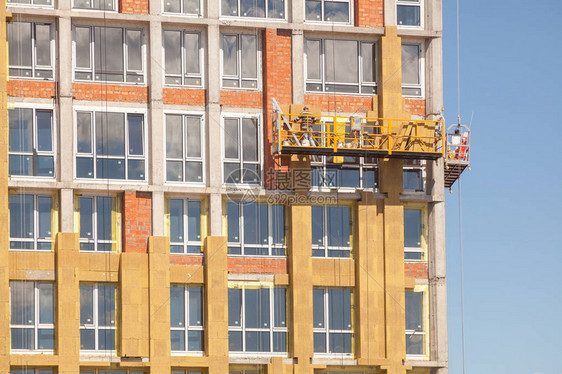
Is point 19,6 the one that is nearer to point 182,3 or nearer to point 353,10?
point 182,3

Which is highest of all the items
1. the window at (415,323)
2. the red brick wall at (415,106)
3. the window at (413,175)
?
the red brick wall at (415,106)

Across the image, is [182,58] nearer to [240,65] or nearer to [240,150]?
[240,65]

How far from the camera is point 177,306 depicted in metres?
74.3

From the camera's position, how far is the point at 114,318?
7356cm

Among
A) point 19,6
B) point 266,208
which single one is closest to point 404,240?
point 266,208

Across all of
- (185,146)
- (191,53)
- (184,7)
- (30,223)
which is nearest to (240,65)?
(191,53)

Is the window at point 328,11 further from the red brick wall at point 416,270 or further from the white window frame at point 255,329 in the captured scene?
the white window frame at point 255,329

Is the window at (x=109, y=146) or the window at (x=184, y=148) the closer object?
the window at (x=109, y=146)

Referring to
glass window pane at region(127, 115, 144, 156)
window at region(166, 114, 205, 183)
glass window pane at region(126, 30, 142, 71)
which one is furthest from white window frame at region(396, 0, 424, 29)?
glass window pane at region(127, 115, 144, 156)

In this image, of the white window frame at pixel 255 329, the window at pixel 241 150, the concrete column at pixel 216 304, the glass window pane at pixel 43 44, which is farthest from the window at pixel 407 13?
the glass window pane at pixel 43 44

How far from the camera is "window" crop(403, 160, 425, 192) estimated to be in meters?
77.7

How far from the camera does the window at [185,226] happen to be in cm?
7488

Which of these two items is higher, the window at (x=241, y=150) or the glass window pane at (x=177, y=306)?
the window at (x=241, y=150)

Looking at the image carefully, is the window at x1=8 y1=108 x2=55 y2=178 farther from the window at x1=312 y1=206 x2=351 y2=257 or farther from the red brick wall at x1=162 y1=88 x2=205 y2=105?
the window at x1=312 y1=206 x2=351 y2=257
